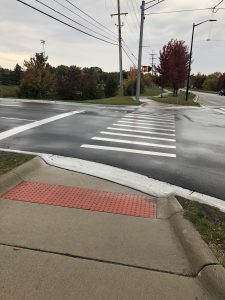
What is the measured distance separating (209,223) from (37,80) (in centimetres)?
4041

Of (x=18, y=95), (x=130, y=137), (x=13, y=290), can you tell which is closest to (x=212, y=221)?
(x=13, y=290)

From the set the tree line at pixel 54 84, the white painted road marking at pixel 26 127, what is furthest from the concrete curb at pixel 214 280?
the tree line at pixel 54 84

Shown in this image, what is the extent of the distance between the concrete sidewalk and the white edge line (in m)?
0.53

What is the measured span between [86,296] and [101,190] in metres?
3.45

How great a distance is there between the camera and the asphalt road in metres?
8.98

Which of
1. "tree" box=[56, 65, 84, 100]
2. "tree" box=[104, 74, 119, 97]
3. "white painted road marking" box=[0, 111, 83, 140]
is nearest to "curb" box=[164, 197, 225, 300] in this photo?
"white painted road marking" box=[0, 111, 83, 140]

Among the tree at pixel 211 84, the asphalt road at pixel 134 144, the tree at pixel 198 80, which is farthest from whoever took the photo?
the tree at pixel 198 80

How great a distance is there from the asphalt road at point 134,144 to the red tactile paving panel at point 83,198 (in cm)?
176

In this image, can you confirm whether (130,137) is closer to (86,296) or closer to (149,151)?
(149,151)

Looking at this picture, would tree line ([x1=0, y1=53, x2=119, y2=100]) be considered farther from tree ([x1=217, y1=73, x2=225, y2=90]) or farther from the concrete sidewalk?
tree ([x1=217, y1=73, x2=225, y2=90])

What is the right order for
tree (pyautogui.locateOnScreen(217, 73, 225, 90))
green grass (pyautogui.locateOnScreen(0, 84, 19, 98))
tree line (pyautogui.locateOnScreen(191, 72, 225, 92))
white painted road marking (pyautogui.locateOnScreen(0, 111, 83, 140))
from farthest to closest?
tree line (pyautogui.locateOnScreen(191, 72, 225, 92)) → tree (pyautogui.locateOnScreen(217, 73, 225, 90)) → green grass (pyautogui.locateOnScreen(0, 84, 19, 98)) → white painted road marking (pyautogui.locateOnScreen(0, 111, 83, 140))

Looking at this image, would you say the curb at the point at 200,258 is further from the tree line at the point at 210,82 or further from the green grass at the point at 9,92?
the tree line at the point at 210,82

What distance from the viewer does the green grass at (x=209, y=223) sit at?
4793 mm

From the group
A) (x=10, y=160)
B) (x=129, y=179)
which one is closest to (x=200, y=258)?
(x=129, y=179)
